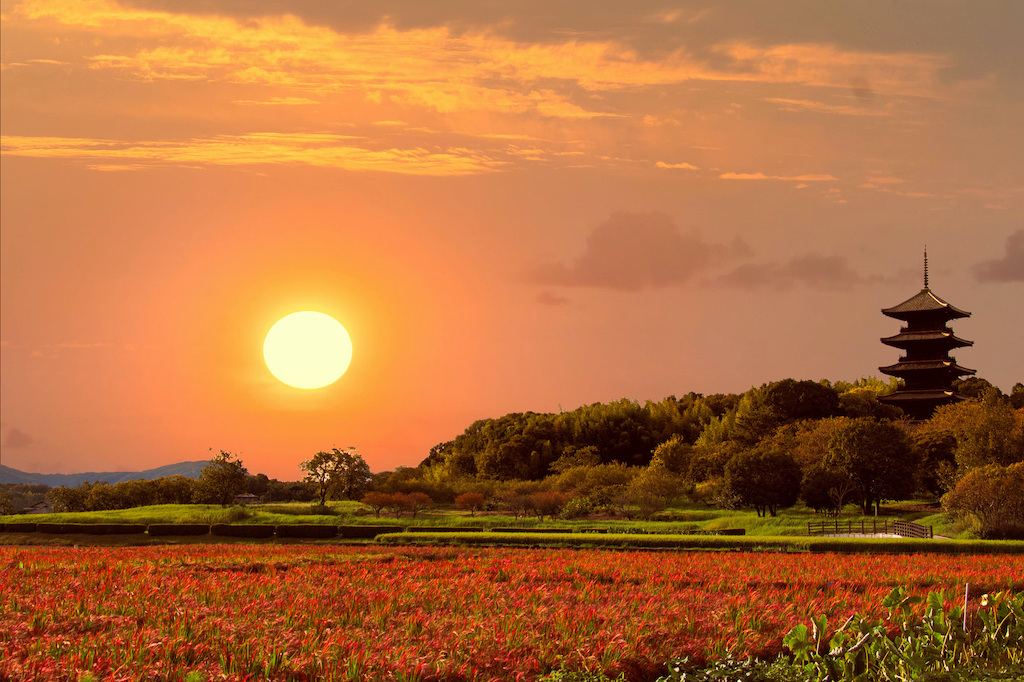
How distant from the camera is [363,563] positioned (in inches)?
Result: 817

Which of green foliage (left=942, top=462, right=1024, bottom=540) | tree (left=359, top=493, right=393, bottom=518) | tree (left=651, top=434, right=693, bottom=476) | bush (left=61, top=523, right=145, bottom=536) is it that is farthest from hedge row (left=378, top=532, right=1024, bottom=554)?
tree (left=651, top=434, right=693, bottom=476)

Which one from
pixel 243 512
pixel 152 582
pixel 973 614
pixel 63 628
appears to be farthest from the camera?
pixel 243 512

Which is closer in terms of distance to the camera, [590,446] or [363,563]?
[363,563]

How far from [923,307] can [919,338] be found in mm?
2985

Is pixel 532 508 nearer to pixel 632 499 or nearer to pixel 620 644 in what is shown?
pixel 632 499

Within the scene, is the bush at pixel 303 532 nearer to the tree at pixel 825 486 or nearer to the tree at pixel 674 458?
the tree at pixel 825 486

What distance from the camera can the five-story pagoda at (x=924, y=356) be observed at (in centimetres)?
7706

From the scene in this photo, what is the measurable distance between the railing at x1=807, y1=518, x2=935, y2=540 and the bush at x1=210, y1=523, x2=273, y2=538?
22765 millimetres

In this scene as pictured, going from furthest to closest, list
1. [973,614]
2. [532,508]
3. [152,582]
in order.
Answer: [532,508] < [152,582] < [973,614]

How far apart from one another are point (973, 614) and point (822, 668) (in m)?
5.29

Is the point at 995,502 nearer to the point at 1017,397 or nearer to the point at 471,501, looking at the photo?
the point at 471,501

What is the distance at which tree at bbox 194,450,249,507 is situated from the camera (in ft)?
190

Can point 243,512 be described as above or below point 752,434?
below

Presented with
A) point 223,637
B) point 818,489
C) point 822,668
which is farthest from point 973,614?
point 818,489
